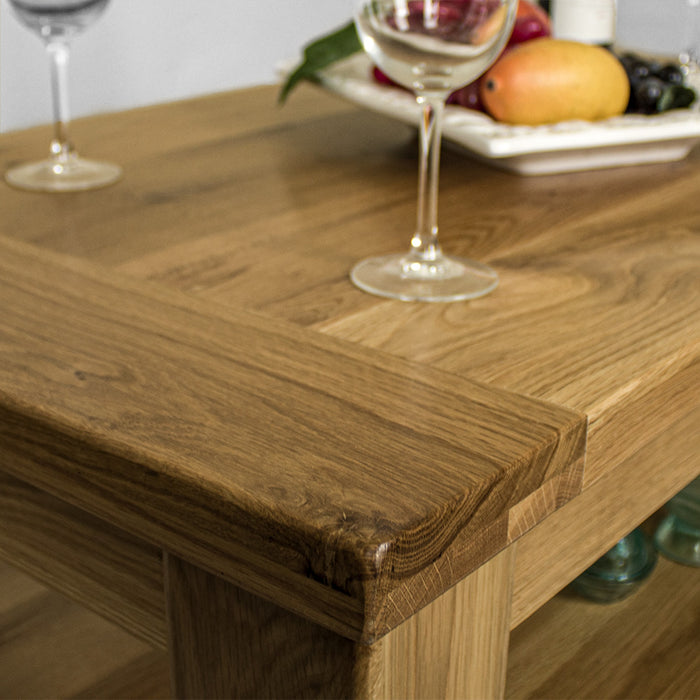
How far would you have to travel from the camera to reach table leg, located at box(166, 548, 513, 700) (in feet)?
1.17

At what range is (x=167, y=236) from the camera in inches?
24.6

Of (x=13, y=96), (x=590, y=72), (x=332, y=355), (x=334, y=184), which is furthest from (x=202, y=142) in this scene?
(x=13, y=96)

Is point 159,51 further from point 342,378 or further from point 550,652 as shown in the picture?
point 342,378

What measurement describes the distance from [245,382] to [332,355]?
0.16 ft

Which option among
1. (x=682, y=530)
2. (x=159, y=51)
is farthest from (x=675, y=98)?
(x=159, y=51)

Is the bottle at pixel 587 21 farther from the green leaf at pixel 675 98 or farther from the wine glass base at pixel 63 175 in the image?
the wine glass base at pixel 63 175

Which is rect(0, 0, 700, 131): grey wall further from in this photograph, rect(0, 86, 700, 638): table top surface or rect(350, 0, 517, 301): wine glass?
rect(350, 0, 517, 301): wine glass

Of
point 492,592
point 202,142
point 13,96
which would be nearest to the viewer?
point 492,592

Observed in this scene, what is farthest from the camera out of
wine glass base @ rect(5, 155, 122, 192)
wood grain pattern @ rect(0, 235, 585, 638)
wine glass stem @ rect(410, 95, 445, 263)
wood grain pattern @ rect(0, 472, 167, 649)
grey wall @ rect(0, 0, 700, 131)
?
grey wall @ rect(0, 0, 700, 131)

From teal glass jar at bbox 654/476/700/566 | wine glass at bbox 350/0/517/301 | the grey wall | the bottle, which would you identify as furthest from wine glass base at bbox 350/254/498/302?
the grey wall

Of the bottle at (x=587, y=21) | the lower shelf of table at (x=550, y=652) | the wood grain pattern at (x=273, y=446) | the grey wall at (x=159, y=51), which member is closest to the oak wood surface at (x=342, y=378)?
the wood grain pattern at (x=273, y=446)

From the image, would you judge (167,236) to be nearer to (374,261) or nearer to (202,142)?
(374,261)

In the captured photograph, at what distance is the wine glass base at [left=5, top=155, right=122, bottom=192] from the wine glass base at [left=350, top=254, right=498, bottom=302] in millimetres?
246

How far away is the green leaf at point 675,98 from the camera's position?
0.84 m
